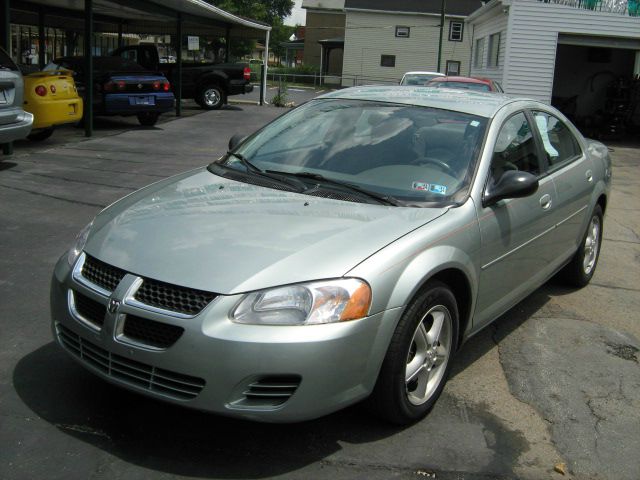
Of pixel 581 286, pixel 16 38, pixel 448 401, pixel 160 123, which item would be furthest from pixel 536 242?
pixel 16 38

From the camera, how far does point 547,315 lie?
533cm

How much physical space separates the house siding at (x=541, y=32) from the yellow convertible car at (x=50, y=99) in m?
13.4

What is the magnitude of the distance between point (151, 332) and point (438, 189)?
176cm

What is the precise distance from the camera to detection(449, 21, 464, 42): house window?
46.5 meters

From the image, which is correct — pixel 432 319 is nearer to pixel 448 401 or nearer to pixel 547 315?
pixel 448 401

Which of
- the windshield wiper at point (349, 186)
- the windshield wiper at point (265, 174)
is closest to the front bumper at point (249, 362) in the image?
the windshield wiper at point (349, 186)

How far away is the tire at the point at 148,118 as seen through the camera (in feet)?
52.9

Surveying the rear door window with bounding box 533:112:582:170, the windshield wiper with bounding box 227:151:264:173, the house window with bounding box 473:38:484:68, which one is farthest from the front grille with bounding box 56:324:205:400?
the house window with bounding box 473:38:484:68

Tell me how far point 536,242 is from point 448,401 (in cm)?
130

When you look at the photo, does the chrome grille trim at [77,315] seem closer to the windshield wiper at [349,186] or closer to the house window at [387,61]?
the windshield wiper at [349,186]

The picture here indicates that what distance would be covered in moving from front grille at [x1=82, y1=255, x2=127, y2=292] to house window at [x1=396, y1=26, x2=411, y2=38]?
150ft

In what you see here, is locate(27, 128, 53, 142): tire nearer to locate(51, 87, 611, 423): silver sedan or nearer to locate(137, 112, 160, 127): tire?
locate(137, 112, 160, 127): tire

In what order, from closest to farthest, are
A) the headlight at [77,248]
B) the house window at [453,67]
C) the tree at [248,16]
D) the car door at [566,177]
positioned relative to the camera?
the headlight at [77,248] < the car door at [566,177] < the house window at [453,67] < the tree at [248,16]

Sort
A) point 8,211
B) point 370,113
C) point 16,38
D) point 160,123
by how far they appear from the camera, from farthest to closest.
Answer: point 16,38
point 160,123
point 8,211
point 370,113
